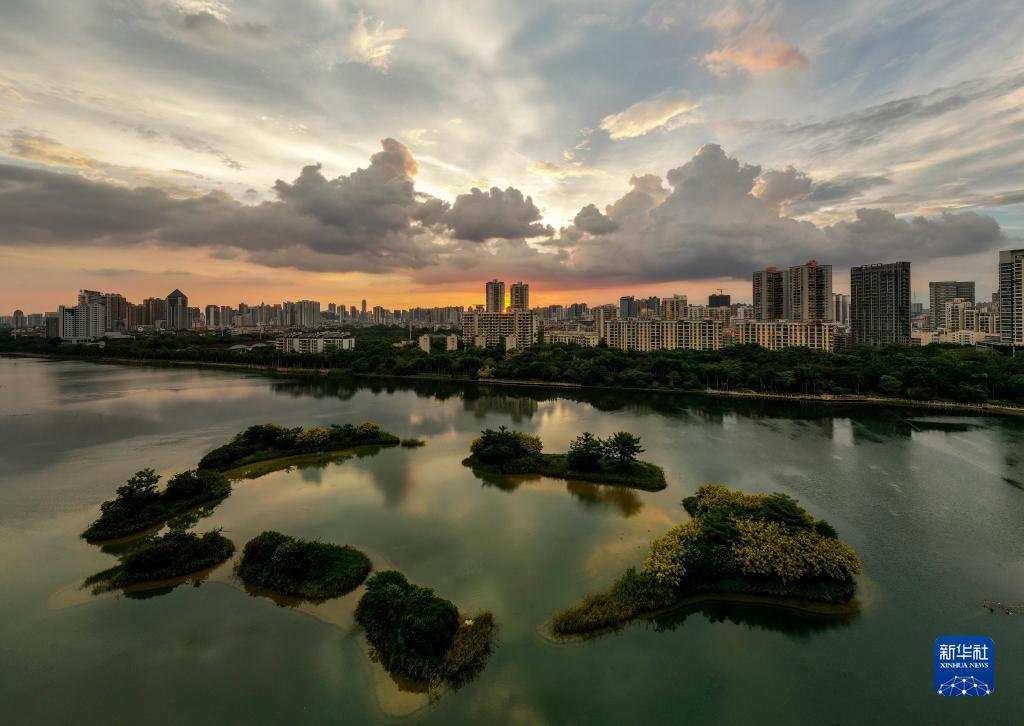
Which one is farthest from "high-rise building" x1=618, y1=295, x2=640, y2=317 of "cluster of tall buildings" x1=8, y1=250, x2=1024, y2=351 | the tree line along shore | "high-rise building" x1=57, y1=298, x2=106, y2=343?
"high-rise building" x1=57, y1=298, x2=106, y2=343

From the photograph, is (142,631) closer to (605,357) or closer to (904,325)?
(605,357)

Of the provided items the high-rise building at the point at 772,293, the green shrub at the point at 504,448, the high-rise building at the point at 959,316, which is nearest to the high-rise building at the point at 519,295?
the high-rise building at the point at 772,293

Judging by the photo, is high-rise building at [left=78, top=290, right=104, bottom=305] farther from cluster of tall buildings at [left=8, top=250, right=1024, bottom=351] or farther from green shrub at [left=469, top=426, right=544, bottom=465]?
green shrub at [left=469, top=426, right=544, bottom=465]

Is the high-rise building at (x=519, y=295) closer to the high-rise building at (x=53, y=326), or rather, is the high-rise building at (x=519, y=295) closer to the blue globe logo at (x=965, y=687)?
the blue globe logo at (x=965, y=687)

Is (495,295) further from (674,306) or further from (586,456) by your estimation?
(586,456)

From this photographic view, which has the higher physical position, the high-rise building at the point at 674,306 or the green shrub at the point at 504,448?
the high-rise building at the point at 674,306

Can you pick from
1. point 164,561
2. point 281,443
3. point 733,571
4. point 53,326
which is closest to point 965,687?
point 733,571
